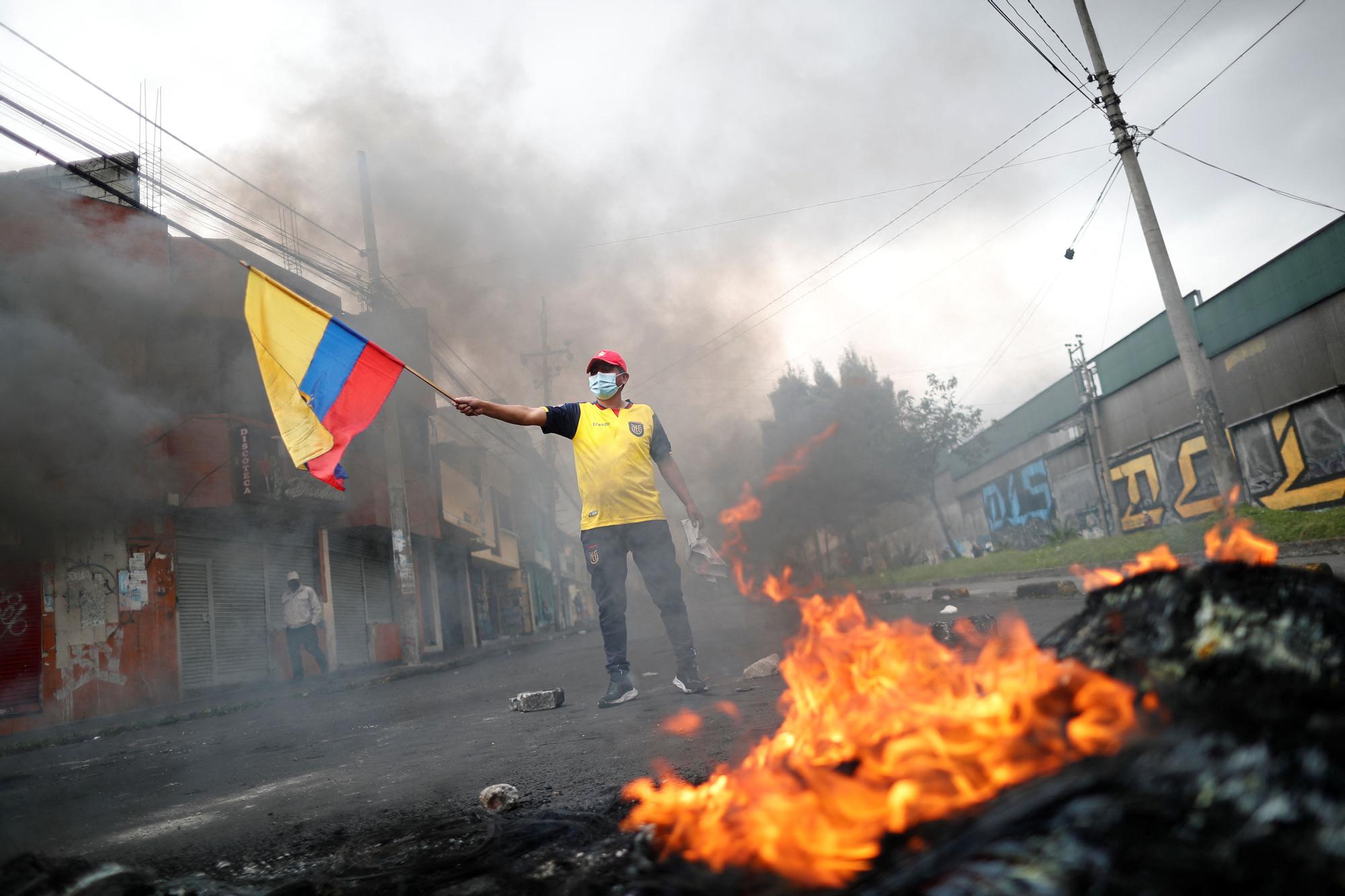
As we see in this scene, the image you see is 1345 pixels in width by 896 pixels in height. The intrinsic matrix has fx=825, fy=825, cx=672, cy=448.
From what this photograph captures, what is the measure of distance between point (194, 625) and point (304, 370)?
1145 centimetres

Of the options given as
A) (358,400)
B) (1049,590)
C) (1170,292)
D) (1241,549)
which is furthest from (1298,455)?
(358,400)

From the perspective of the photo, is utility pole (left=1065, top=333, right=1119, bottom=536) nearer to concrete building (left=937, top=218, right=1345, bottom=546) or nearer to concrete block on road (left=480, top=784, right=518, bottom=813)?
concrete building (left=937, top=218, right=1345, bottom=546)

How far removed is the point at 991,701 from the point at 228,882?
76.9 inches

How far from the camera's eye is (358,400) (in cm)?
429

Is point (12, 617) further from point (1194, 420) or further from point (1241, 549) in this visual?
point (1194, 420)

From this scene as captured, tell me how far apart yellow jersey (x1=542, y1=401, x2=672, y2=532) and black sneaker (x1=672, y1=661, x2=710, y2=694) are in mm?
940

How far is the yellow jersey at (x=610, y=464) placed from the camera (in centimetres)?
498

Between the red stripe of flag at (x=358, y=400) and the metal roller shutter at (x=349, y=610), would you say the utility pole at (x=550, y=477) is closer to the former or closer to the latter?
the metal roller shutter at (x=349, y=610)

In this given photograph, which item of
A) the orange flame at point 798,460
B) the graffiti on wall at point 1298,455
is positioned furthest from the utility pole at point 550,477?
the graffiti on wall at point 1298,455

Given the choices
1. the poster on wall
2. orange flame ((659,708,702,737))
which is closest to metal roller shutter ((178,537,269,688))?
the poster on wall

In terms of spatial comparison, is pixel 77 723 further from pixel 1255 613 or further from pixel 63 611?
pixel 1255 613

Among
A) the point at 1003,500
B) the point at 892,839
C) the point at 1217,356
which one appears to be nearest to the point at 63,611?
the point at 892,839

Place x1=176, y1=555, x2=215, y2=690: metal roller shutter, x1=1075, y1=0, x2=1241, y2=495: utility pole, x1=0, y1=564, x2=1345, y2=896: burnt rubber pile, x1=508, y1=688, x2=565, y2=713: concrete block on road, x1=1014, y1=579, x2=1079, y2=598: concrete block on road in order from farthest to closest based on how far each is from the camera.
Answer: x1=176, y1=555, x2=215, y2=690: metal roller shutter → x1=1075, y1=0, x2=1241, y2=495: utility pole → x1=1014, y1=579, x2=1079, y2=598: concrete block on road → x1=508, y1=688, x2=565, y2=713: concrete block on road → x1=0, y1=564, x2=1345, y2=896: burnt rubber pile

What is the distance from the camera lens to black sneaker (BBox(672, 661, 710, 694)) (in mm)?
4934
